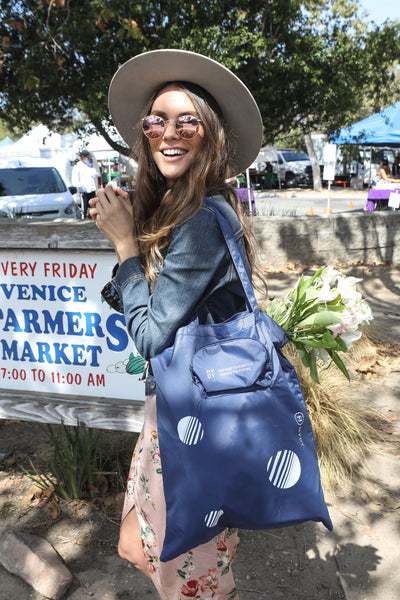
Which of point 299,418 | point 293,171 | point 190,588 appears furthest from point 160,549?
point 293,171

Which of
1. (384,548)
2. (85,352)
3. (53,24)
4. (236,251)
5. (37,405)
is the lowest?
(384,548)

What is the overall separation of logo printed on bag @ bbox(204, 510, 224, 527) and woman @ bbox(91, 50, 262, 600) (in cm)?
20

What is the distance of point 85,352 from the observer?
2.66 m

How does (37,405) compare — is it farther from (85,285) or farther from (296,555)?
(296,555)

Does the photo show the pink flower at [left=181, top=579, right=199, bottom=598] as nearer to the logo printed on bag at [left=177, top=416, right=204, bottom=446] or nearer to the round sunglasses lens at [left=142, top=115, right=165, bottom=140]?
the logo printed on bag at [left=177, top=416, right=204, bottom=446]

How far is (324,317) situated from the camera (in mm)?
1862

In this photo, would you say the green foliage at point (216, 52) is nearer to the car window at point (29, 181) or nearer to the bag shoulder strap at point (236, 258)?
the car window at point (29, 181)

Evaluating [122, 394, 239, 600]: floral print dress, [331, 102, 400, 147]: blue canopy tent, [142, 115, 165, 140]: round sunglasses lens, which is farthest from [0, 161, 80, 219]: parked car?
[122, 394, 239, 600]: floral print dress

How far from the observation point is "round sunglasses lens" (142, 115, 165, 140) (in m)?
1.67

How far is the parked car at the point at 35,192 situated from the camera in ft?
35.9

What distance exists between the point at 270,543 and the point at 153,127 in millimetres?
2038

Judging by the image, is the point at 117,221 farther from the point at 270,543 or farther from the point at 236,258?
the point at 270,543

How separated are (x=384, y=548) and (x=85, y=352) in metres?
1.65

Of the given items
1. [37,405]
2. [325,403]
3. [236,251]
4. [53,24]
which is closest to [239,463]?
[236,251]
